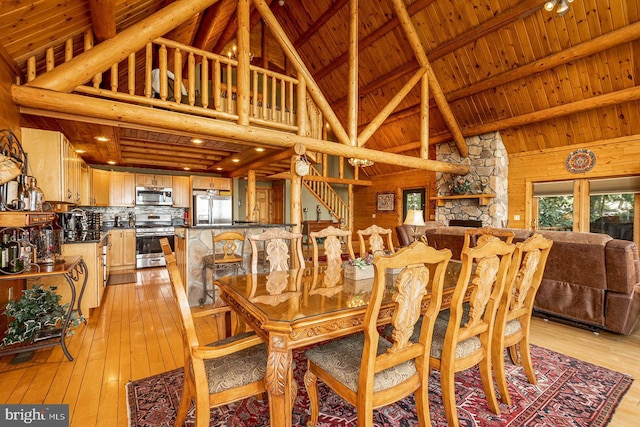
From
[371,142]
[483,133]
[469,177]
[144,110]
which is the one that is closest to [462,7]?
[483,133]

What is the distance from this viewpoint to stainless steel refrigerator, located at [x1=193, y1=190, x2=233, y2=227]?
740cm

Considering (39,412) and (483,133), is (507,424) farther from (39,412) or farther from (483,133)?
(483,133)

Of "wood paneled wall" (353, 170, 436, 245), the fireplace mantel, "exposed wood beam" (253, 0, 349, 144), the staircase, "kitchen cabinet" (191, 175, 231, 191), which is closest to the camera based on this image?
"exposed wood beam" (253, 0, 349, 144)

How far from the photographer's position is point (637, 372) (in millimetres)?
2447

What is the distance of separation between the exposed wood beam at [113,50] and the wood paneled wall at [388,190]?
7332 millimetres

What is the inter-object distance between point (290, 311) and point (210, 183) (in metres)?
6.80

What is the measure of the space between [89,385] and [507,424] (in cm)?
289

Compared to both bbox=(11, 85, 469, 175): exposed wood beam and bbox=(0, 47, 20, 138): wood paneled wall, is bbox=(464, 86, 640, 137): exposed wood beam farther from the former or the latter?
bbox=(0, 47, 20, 138): wood paneled wall

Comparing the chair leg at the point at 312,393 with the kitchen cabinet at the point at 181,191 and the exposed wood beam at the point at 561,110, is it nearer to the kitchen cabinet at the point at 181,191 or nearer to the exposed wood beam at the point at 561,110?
the kitchen cabinet at the point at 181,191

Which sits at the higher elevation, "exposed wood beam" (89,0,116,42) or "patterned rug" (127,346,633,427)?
"exposed wood beam" (89,0,116,42)

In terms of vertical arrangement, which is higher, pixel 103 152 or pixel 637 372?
pixel 103 152

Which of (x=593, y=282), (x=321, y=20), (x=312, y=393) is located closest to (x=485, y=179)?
(x=593, y=282)

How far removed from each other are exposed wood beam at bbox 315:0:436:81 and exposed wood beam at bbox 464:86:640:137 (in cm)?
296

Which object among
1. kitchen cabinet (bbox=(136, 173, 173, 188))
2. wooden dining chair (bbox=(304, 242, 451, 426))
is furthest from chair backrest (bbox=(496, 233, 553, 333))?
kitchen cabinet (bbox=(136, 173, 173, 188))
